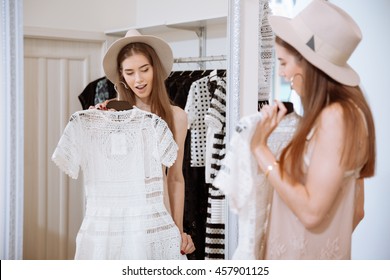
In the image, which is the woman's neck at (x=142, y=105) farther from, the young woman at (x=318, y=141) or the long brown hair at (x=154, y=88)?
the young woman at (x=318, y=141)

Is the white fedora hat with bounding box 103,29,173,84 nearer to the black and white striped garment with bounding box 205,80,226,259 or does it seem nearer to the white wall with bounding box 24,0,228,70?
the white wall with bounding box 24,0,228,70

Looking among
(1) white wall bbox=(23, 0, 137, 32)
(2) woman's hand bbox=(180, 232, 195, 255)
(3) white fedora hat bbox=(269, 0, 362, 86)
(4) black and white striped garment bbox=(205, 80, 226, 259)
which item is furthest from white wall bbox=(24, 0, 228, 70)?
(2) woman's hand bbox=(180, 232, 195, 255)

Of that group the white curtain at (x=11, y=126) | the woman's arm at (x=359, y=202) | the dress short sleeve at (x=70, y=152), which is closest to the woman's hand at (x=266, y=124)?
the woman's arm at (x=359, y=202)

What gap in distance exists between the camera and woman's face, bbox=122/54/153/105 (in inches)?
57.1

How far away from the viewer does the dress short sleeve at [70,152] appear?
1.42 metres

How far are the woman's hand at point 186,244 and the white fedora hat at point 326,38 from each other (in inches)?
25.4

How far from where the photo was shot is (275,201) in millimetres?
1258

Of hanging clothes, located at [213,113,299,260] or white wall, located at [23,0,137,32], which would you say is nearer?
hanging clothes, located at [213,113,299,260]

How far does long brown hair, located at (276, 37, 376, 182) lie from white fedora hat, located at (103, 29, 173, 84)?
392 millimetres

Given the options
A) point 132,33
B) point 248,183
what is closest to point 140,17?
point 132,33

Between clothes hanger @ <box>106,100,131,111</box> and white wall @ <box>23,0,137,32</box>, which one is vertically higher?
white wall @ <box>23,0,137,32</box>
